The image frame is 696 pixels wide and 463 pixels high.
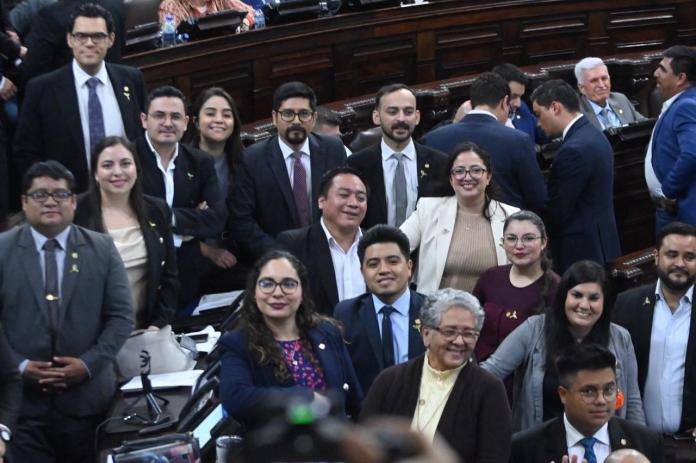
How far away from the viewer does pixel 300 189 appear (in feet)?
16.2

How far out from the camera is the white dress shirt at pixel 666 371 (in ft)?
14.2

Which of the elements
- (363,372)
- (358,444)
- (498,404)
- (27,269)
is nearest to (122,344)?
(27,269)

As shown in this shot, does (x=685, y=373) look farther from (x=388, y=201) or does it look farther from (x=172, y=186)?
(x=172, y=186)

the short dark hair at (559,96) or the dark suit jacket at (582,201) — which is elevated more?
the short dark hair at (559,96)

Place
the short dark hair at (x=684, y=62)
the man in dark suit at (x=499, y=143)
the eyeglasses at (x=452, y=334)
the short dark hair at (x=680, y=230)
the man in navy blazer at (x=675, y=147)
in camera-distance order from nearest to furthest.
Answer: the eyeglasses at (x=452, y=334)
the short dark hair at (x=680, y=230)
the man in dark suit at (x=499, y=143)
the man in navy blazer at (x=675, y=147)
the short dark hair at (x=684, y=62)

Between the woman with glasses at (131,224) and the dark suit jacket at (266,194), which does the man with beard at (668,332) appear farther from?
the woman with glasses at (131,224)

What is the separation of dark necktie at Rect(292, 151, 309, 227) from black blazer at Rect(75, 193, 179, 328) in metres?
0.69

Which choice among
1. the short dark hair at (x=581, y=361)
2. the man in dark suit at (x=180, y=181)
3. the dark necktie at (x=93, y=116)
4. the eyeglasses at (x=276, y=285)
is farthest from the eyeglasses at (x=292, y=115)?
the short dark hair at (x=581, y=361)

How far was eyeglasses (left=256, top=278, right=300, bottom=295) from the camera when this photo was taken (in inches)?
139

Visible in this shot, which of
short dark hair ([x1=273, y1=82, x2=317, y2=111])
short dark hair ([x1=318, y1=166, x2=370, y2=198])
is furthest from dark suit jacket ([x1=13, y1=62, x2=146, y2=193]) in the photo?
short dark hair ([x1=318, y1=166, x2=370, y2=198])

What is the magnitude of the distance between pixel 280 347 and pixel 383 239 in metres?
0.63

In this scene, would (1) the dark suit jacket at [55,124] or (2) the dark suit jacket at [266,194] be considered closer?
(1) the dark suit jacket at [55,124]

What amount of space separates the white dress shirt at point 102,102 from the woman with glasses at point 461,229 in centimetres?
121

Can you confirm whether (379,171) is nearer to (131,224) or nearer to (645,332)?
(131,224)
